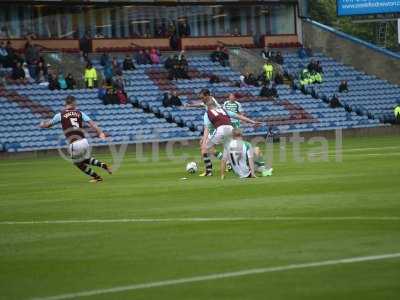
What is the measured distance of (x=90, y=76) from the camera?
182 feet

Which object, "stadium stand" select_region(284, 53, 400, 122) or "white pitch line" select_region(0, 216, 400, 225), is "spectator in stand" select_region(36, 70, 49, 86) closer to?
"stadium stand" select_region(284, 53, 400, 122)

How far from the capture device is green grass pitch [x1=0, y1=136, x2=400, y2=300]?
1066 cm

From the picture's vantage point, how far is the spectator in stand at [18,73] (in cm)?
5325

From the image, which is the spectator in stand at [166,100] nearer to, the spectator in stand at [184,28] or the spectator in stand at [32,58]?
the spectator in stand at [32,58]

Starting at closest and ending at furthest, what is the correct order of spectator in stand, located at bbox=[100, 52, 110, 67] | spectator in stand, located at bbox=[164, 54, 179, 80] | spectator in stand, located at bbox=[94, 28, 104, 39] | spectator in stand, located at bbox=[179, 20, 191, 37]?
spectator in stand, located at bbox=[100, 52, 110, 67] < spectator in stand, located at bbox=[164, 54, 179, 80] < spectator in stand, located at bbox=[94, 28, 104, 39] < spectator in stand, located at bbox=[179, 20, 191, 37]

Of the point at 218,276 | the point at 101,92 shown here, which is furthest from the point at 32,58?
the point at 218,276

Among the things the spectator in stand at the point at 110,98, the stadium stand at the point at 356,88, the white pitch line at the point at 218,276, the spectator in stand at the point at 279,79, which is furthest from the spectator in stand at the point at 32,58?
the white pitch line at the point at 218,276

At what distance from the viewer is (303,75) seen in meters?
63.2

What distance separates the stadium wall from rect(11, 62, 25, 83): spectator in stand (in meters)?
21.4

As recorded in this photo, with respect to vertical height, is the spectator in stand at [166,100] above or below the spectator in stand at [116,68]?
below

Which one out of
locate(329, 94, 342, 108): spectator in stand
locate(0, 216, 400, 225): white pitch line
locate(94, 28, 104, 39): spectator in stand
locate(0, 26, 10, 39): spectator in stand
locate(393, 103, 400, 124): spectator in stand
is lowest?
locate(393, 103, 400, 124): spectator in stand

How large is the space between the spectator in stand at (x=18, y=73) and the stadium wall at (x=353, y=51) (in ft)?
70.3

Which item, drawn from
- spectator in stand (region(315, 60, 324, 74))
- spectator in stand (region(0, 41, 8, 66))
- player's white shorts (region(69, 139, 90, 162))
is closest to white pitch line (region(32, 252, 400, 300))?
player's white shorts (region(69, 139, 90, 162))

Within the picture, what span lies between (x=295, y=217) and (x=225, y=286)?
584 cm
